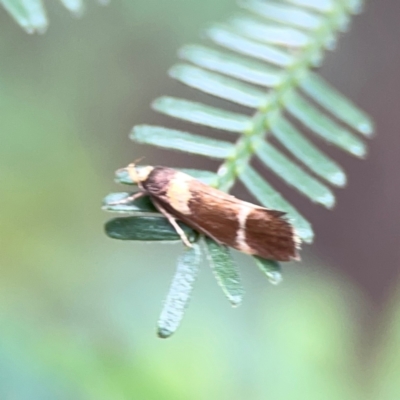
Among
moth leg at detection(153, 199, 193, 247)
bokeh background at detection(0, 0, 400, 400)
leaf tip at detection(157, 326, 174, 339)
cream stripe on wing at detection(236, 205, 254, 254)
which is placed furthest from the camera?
bokeh background at detection(0, 0, 400, 400)

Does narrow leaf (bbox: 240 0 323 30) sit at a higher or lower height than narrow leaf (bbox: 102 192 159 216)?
higher

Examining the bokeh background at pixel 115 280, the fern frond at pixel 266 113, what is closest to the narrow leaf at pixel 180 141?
the fern frond at pixel 266 113

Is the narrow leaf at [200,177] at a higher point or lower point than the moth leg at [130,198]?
higher

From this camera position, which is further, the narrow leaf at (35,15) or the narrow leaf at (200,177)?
the narrow leaf at (200,177)

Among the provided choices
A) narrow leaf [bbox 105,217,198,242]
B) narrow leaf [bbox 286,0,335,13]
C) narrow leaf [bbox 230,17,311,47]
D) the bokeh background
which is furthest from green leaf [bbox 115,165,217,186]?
the bokeh background

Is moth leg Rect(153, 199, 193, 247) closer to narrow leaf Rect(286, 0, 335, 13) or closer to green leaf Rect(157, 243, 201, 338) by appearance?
green leaf Rect(157, 243, 201, 338)

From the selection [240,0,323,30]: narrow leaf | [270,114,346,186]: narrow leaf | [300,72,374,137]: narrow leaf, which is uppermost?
[240,0,323,30]: narrow leaf

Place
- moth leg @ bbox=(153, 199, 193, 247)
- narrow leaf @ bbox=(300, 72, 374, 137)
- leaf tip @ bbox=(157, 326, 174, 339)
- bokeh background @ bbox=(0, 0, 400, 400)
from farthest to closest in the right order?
bokeh background @ bbox=(0, 0, 400, 400), narrow leaf @ bbox=(300, 72, 374, 137), moth leg @ bbox=(153, 199, 193, 247), leaf tip @ bbox=(157, 326, 174, 339)

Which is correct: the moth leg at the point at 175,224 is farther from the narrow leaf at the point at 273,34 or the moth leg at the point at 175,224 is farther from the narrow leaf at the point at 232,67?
the narrow leaf at the point at 273,34
